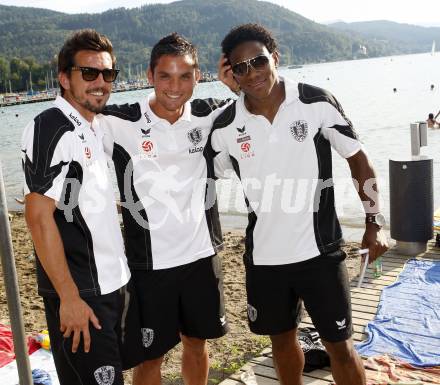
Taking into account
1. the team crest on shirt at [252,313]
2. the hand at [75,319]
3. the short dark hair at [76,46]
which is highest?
the short dark hair at [76,46]

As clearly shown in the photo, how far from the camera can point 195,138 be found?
3.62 metres

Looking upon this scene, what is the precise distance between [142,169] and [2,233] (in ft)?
3.52

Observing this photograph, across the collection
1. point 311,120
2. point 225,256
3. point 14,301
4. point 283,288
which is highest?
point 311,120

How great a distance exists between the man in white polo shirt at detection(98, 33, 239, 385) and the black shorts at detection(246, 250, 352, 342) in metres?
0.38

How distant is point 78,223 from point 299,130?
152 centimetres

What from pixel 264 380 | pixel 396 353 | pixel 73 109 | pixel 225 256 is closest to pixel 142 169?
pixel 73 109

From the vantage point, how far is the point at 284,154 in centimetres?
342

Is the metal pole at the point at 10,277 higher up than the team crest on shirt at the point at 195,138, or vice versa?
the team crest on shirt at the point at 195,138

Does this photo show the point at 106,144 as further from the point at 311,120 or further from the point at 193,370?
the point at 193,370

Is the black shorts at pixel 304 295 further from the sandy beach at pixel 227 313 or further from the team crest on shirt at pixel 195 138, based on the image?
the sandy beach at pixel 227 313

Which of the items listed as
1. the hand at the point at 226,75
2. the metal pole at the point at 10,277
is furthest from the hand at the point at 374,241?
the metal pole at the point at 10,277

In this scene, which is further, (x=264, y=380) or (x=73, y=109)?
(x=264, y=380)

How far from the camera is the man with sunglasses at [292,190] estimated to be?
3424mm

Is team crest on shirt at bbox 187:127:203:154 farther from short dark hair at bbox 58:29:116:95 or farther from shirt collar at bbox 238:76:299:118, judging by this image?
short dark hair at bbox 58:29:116:95
